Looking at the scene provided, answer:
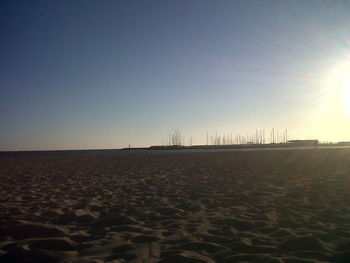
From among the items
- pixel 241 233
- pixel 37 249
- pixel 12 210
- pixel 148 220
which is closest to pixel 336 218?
pixel 241 233

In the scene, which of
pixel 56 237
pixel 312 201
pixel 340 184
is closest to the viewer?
pixel 56 237

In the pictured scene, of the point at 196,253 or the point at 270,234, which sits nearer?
the point at 196,253

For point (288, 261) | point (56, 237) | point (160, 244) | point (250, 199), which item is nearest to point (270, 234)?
point (288, 261)

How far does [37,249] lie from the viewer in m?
3.52

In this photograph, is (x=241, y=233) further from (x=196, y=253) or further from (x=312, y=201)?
(x=312, y=201)

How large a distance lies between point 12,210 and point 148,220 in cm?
302

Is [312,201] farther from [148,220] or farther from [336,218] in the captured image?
[148,220]

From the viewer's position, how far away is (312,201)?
6.18m

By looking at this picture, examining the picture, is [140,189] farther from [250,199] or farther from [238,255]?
[238,255]

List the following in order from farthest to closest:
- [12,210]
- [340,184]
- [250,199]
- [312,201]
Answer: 1. [340,184]
2. [250,199]
3. [312,201]
4. [12,210]

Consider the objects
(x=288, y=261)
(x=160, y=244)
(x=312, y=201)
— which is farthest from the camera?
(x=312, y=201)

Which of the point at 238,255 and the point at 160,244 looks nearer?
the point at 238,255

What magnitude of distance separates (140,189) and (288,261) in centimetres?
586

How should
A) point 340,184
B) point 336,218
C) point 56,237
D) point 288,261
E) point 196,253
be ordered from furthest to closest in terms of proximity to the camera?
point 340,184
point 336,218
point 56,237
point 196,253
point 288,261
